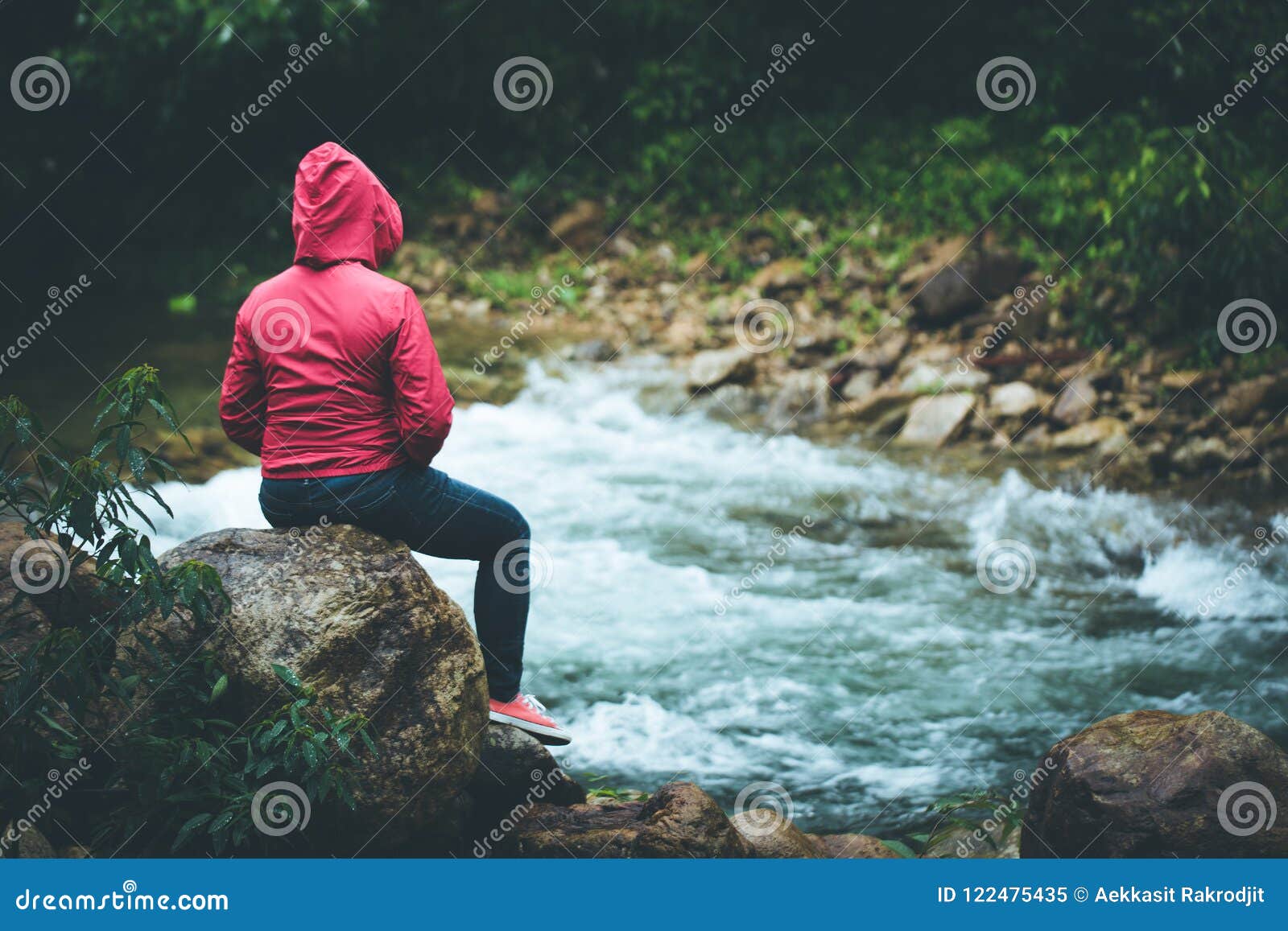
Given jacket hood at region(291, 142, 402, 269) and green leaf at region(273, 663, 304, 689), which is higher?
jacket hood at region(291, 142, 402, 269)

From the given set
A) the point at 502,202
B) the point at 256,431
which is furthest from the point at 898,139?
the point at 256,431

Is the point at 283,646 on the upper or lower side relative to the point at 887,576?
lower

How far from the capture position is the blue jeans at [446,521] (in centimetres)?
344

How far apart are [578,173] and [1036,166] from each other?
4.97 metres

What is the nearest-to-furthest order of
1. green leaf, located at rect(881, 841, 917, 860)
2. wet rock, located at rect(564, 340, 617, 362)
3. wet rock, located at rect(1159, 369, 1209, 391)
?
green leaf, located at rect(881, 841, 917, 860) < wet rock, located at rect(1159, 369, 1209, 391) < wet rock, located at rect(564, 340, 617, 362)

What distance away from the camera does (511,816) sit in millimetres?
3719

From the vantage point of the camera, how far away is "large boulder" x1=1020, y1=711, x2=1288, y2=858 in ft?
11.0

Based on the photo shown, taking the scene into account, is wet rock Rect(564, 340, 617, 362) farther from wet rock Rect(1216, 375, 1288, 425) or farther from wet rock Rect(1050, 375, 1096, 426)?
wet rock Rect(1216, 375, 1288, 425)

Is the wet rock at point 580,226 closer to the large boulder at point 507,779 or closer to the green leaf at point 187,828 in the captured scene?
the large boulder at point 507,779

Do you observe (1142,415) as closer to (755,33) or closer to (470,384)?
(470,384)

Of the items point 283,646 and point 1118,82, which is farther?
point 1118,82

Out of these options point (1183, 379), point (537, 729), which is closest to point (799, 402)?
point (1183, 379)

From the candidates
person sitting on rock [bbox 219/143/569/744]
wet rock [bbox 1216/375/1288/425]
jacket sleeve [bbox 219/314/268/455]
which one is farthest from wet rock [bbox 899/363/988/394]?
jacket sleeve [bbox 219/314/268/455]

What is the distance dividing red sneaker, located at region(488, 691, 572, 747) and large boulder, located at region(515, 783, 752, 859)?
0.91 ft
